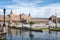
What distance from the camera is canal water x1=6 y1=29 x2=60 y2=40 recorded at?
645 centimetres

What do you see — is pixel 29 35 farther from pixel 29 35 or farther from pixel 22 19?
pixel 22 19

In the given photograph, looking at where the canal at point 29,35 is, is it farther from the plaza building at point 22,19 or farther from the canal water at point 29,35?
the plaza building at point 22,19

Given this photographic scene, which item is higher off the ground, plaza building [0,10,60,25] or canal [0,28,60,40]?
plaza building [0,10,60,25]

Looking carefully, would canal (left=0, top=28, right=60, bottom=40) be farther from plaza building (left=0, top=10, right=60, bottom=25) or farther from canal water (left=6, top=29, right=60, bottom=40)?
plaza building (left=0, top=10, right=60, bottom=25)

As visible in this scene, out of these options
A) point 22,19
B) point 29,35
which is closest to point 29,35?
point 29,35

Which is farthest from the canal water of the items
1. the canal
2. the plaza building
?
the plaza building

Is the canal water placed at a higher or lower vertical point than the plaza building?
lower

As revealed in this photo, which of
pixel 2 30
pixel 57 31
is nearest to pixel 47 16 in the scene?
pixel 57 31

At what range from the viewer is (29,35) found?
6523mm

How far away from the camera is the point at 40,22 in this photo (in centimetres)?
651

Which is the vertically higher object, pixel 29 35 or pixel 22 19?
pixel 22 19

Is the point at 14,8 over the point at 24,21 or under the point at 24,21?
over

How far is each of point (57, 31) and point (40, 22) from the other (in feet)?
2.26

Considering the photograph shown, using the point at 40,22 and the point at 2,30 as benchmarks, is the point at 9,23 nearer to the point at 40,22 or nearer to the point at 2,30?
the point at 2,30
